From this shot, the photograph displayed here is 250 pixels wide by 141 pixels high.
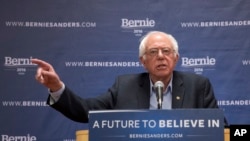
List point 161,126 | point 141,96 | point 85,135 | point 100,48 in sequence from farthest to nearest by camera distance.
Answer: point 100,48 → point 141,96 → point 85,135 → point 161,126

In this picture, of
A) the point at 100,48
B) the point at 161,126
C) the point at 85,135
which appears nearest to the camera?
the point at 161,126

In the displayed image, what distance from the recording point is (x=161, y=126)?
73.3 inches

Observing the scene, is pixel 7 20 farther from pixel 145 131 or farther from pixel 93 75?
pixel 145 131

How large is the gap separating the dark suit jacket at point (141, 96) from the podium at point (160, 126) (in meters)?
0.95

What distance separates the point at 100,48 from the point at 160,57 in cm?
156

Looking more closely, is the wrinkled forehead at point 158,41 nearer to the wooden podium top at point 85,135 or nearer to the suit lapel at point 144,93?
the suit lapel at point 144,93

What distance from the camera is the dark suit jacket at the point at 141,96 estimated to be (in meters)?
2.93

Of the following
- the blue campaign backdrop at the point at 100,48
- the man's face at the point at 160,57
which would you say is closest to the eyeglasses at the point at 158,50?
the man's face at the point at 160,57

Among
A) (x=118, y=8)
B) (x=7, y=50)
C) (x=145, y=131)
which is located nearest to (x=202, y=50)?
(x=118, y=8)

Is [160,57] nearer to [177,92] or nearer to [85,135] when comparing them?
[177,92]

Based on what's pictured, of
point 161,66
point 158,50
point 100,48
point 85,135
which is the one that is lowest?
point 85,135

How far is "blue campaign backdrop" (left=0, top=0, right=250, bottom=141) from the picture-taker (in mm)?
4438

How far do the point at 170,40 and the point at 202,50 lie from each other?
1420 millimetres

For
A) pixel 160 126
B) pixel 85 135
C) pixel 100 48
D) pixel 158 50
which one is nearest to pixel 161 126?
pixel 160 126
